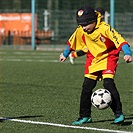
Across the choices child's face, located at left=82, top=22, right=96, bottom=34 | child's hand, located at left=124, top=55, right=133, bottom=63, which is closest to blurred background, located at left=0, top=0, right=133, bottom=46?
child's face, located at left=82, top=22, right=96, bottom=34

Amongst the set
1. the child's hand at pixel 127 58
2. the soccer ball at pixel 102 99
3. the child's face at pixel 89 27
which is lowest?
the soccer ball at pixel 102 99

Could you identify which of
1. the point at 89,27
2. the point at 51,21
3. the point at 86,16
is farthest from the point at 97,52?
the point at 51,21

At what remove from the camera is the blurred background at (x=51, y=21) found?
32938mm

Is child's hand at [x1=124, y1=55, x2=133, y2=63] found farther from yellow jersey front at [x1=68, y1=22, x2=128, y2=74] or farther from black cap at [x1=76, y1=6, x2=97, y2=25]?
black cap at [x1=76, y1=6, x2=97, y2=25]

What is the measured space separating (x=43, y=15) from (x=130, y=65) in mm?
14375

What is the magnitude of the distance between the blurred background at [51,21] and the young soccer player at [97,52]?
24636 millimetres

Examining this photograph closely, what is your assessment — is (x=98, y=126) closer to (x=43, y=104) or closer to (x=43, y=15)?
(x=43, y=104)

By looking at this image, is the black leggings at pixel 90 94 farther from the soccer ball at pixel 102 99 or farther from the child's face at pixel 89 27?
the child's face at pixel 89 27

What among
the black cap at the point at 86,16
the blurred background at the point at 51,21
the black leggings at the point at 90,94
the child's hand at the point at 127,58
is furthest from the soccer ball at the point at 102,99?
the blurred background at the point at 51,21

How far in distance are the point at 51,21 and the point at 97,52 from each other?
26105 mm

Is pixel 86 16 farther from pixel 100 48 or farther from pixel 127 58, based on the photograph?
pixel 127 58

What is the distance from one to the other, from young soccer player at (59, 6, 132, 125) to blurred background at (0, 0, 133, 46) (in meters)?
24.6

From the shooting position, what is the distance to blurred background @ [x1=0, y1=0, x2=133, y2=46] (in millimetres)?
32938

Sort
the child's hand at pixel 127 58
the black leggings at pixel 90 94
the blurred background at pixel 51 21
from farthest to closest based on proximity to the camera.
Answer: the blurred background at pixel 51 21 < the black leggings at pixel 90 94 < the child's hand at pixel 127 58
